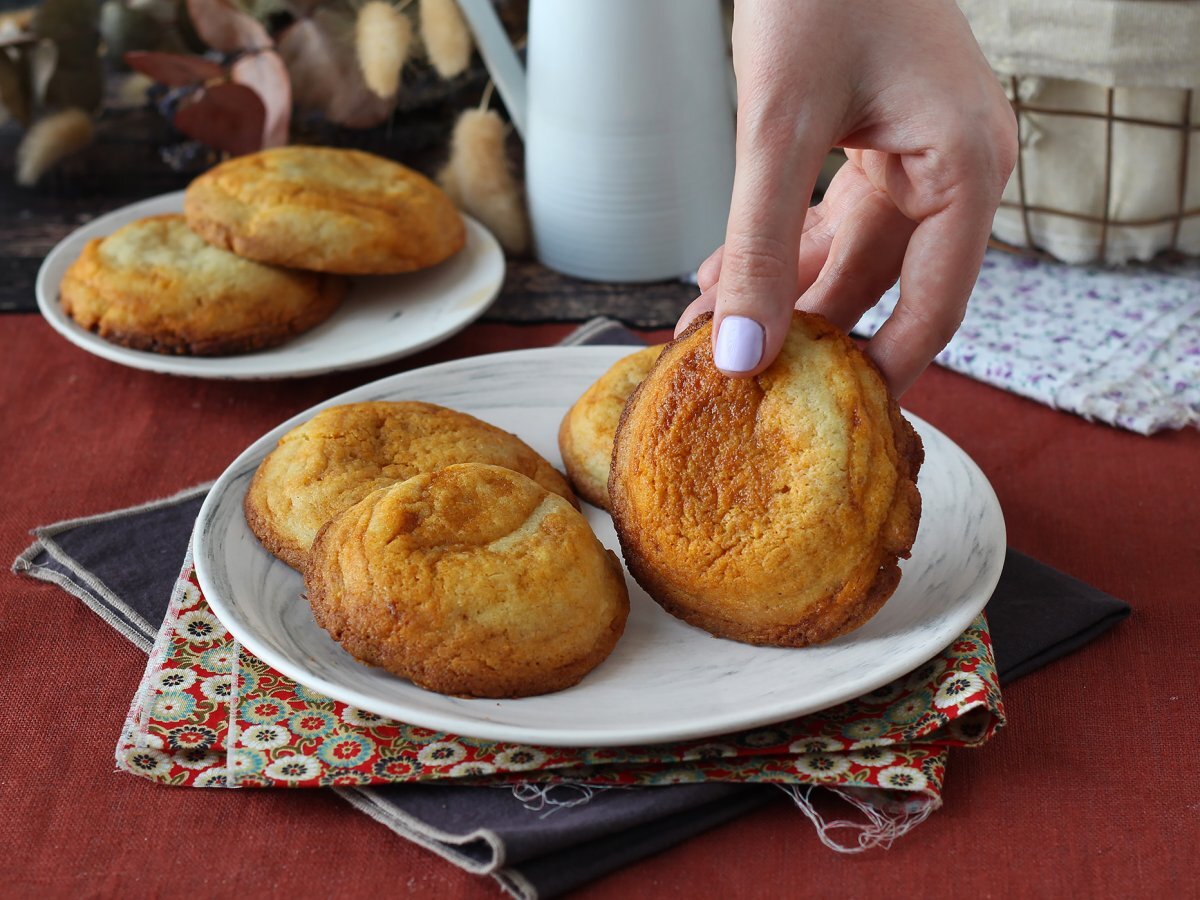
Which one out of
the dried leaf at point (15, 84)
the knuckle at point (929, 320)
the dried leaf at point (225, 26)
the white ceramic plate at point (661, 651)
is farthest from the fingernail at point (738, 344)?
the dried leaf at point (15, 84)

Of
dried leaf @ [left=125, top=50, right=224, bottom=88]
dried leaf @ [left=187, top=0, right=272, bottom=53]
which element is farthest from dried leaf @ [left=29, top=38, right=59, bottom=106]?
dried leaf @ [left=187, top=0, right=272, bottom=53]

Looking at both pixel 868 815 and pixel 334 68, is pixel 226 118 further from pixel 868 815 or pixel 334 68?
pixel 868 815

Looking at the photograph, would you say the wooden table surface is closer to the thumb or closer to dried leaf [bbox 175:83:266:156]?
the thumb

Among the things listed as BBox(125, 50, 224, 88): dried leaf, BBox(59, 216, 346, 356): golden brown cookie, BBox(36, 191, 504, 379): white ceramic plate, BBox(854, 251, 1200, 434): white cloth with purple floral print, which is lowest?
BBox(854, 251, 1200, 434): white cloth with purple floral print

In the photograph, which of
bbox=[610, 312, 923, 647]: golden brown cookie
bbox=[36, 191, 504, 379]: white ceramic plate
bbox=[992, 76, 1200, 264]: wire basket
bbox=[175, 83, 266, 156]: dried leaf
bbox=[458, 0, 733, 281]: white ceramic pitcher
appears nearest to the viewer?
bbox=[610, 312, 923, 647]: golden brown cookie

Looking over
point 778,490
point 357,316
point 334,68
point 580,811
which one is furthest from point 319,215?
point 580,811

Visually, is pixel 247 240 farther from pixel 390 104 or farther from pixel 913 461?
pixel 913 461

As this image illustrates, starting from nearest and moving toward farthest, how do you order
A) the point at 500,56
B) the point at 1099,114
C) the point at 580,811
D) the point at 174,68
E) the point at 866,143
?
1. the point at 580,811
2. the point at 866,143
3. the point at 1099,114
4. the point at 500,56
5. the point at 174,68
